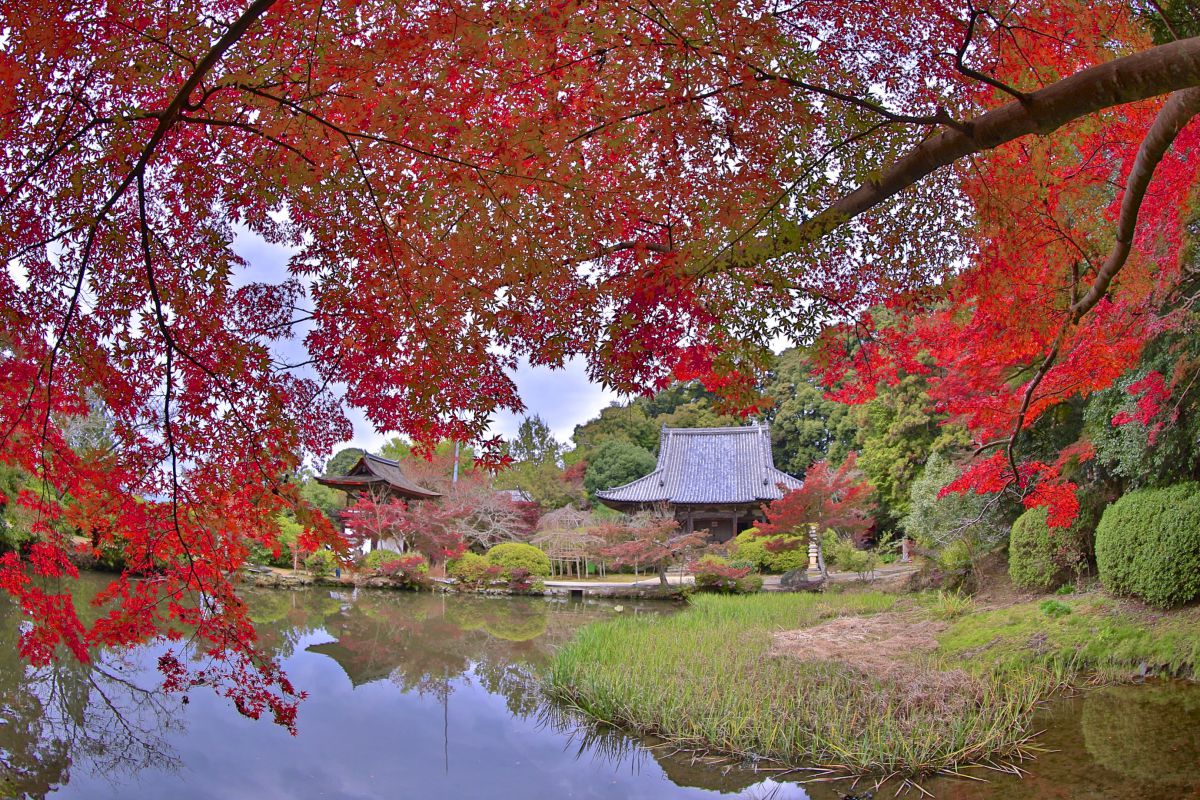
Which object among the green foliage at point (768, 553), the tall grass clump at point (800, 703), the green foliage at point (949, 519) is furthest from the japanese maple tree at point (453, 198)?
the green foliage at point (768, 553)

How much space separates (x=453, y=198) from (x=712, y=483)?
17602mm

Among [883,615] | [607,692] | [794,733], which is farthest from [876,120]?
[883,615]

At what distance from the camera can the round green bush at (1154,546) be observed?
5902 mm

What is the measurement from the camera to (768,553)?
14.8 metres

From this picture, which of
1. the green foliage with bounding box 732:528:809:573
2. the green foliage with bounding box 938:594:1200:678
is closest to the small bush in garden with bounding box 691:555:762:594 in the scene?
the green foliage with bounding box 732:528:809:573

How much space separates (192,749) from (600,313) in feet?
14.2

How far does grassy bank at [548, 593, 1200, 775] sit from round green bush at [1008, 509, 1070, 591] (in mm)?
752

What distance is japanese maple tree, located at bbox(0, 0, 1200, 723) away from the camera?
2.53 m

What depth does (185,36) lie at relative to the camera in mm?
2357

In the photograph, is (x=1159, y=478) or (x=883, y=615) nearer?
(x=1159, y=478)

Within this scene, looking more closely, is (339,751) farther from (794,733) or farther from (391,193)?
(391,193)

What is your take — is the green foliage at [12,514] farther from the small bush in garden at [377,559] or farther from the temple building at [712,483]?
the temple building at [712,483]

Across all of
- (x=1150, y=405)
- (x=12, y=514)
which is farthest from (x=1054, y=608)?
(x=12, y=514)

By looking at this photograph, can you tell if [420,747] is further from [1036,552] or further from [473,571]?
[473,571]
